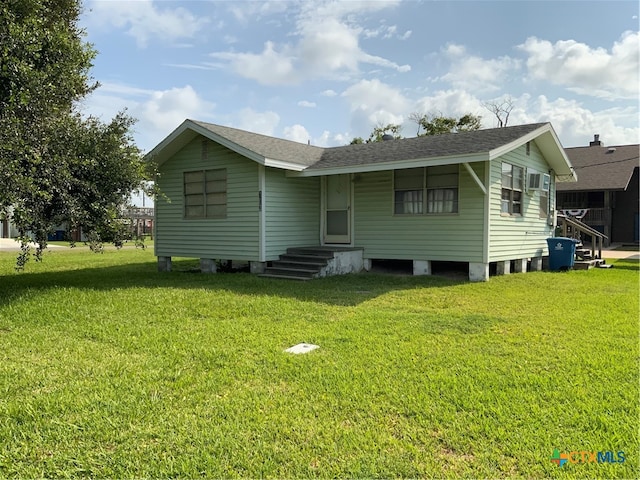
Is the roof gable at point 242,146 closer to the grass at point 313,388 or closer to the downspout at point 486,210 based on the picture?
the downspout at point 486,210

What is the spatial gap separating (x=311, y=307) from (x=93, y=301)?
3.40 m

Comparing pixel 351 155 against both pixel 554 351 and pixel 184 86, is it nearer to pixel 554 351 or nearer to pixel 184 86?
pixel 184 86

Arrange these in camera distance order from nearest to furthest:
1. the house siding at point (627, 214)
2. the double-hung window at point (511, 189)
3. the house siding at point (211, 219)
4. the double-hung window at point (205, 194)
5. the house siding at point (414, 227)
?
the house siding at point (414, 227) < the double-hung window at point (511, 189) < the house siding at point (211, 219) < the double-hung window at point (205, 194) < the house siding at point (627, 214)

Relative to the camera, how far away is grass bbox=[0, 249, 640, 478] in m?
2.50

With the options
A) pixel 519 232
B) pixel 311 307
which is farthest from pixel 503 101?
pixel 311 307

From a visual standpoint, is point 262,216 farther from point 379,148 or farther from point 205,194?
point 379,148

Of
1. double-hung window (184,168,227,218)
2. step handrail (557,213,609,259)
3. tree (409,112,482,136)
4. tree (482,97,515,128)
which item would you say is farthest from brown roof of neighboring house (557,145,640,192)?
double-hung window (184,168,227,218)

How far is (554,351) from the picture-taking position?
445cm

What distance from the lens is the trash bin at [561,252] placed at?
1161 centimetres

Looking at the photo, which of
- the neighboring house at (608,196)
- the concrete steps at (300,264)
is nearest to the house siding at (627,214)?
the neighboring house at (608,196)

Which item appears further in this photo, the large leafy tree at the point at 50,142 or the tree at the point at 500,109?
the tree at the point at 500,109

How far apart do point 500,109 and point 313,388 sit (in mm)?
35622

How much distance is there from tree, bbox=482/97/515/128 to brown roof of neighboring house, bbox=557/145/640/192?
7.07 metres

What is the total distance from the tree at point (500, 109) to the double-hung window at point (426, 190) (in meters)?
27.3
